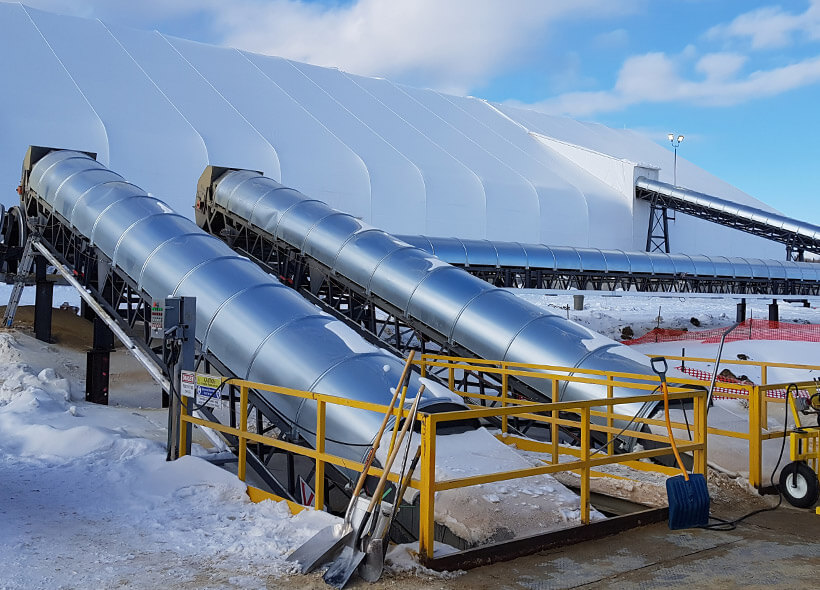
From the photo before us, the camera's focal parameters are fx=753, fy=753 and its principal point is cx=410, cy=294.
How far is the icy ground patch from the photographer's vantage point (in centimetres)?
577

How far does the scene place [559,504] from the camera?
760cm

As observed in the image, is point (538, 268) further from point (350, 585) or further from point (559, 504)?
point (350, 585)

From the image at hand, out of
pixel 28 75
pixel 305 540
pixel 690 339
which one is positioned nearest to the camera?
pixel 305 540

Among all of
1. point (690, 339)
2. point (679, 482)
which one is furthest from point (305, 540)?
point (690, 339)

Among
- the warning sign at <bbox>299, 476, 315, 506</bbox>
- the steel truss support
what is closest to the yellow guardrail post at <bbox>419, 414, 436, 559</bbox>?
the warning sign at <bbox>299, 476, 315, 506</bbox>

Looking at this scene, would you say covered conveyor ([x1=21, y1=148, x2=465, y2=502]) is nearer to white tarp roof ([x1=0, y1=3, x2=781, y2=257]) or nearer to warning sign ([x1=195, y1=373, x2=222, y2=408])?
warning sign ([x1=195, y1=373, x2=222, y2=408])

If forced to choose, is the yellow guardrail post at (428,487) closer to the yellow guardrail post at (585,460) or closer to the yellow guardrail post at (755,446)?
the yellow guardrail post at (585,460)

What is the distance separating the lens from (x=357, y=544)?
19.5ft

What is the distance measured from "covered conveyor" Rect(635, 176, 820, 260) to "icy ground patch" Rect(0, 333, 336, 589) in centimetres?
4013

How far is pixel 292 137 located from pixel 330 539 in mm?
31499

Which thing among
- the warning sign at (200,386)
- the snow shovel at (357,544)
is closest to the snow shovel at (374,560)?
the snow shovel at (357,544)

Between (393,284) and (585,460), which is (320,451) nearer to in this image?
(585,460)

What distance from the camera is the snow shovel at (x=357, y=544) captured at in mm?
5578

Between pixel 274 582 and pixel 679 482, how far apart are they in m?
4.01
